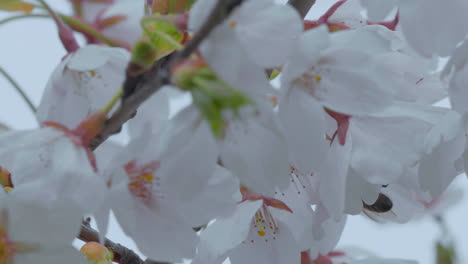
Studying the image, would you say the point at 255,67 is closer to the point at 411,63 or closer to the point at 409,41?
the point at 409,41

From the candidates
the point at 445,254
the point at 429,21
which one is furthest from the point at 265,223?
the point at 445,254

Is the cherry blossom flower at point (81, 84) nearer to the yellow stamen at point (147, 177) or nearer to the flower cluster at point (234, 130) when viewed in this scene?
the flower cluster at point (234, 130)

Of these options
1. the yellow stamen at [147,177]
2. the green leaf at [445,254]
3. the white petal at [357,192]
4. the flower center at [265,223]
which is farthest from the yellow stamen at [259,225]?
the green leaf at [445,254]

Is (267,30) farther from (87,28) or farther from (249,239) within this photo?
(249,239)

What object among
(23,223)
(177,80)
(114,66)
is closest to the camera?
(177,80)

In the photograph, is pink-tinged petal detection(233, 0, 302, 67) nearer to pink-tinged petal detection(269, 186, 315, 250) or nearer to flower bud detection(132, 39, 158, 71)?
flower bud detection(132, 39, 158, 71)

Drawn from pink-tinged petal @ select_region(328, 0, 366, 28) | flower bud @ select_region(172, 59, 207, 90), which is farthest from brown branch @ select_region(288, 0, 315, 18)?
flower bud @ select_region(172, 59, 207, 90)

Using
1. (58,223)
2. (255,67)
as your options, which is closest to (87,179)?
(58,223)
